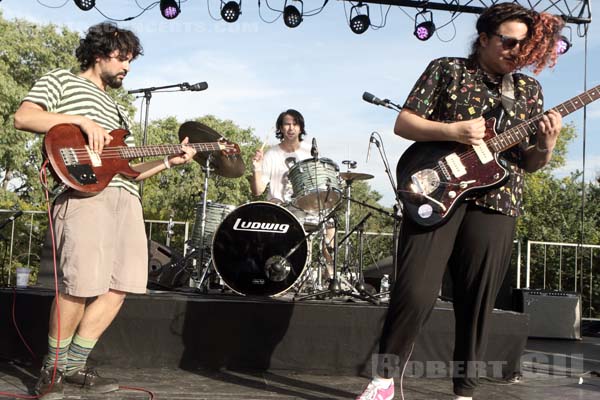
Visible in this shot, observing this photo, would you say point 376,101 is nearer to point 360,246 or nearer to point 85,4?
point 360,246

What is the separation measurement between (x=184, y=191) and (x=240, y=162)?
25711 millimetres

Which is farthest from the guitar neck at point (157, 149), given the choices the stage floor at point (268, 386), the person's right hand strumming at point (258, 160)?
the person's right hand strumming at point (258, 160)

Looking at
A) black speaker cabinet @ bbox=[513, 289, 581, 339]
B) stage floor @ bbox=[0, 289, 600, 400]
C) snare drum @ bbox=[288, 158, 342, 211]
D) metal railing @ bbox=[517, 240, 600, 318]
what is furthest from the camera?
metal railing @ bbox=[517, 240, 600, 318]

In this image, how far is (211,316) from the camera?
12.6 ft

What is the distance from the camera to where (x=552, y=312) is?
686cm

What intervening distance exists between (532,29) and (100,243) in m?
2.14

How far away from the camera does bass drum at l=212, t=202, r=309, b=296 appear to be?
186 inches

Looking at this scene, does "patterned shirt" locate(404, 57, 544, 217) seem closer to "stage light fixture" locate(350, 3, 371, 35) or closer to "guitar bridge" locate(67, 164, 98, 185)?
"guitar bridge" locate(67, 164, 98, 185)

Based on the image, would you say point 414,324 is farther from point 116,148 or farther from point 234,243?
point 234,243

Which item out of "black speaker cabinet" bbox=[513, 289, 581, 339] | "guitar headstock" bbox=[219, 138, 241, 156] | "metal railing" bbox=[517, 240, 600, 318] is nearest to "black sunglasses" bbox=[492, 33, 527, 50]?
"guitar headstock" bbox=[219, 138, 241, 156]

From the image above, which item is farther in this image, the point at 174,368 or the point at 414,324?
the point at 174,368

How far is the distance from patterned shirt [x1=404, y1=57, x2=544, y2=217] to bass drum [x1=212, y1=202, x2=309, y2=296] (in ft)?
7.18

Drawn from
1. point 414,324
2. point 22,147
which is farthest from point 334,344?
point 22,147

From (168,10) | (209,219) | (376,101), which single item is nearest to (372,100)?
(376,101)
